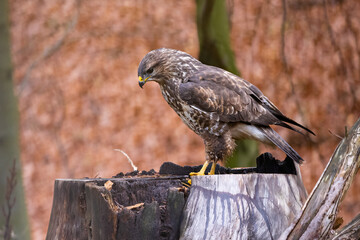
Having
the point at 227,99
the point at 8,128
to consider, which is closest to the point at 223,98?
the point at 227,99

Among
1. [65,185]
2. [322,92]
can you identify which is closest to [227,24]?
[65,185]

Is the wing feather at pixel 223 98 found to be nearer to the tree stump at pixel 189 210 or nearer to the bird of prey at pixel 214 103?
the bird of prey at pixel 214 103

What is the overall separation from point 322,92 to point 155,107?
174cm

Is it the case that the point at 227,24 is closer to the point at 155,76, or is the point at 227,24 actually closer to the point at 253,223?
the point at 155,76

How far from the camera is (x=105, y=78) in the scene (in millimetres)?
6020

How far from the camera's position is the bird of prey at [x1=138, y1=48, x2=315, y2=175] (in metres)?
2.24

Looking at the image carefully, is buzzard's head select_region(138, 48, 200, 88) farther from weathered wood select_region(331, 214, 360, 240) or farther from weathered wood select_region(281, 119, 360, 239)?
weathered wood select_region(331, 214, 360, 240)

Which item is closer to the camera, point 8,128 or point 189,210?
point 189,210

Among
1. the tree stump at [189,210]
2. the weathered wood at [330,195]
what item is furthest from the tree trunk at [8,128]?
the weathered wood at [330,195]

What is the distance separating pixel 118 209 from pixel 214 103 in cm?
71

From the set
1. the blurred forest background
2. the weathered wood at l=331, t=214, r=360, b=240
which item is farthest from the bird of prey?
the blurred forest background

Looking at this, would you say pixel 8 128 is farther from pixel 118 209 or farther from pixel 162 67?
pixel 118 209

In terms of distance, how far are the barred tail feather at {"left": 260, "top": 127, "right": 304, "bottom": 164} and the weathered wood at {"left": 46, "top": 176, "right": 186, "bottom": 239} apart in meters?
0.42

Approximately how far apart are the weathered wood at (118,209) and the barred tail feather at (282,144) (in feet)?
1.36
